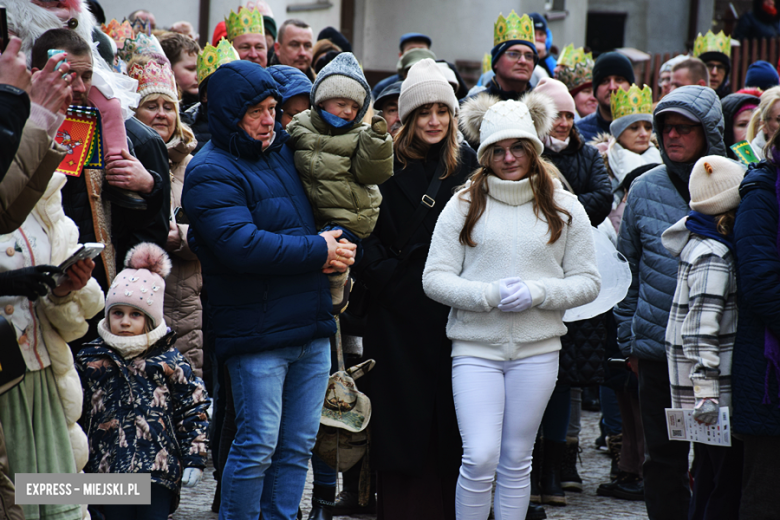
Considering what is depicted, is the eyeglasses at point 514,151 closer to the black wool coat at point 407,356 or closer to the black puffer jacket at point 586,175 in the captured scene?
the black wool coat at point 407,356

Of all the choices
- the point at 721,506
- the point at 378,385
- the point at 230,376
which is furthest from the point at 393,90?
the point at 721,506

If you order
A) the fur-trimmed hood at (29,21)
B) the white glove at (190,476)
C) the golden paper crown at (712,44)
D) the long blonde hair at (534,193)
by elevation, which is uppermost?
the golden paper crown at (712,44)

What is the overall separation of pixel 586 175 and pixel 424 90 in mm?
1476

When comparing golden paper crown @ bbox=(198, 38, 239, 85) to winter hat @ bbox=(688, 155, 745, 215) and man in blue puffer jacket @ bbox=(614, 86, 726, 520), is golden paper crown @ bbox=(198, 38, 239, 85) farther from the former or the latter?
winter hat @ bbox=(688, 155, 745, 215)

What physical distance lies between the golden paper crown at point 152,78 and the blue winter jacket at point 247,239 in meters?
1.58

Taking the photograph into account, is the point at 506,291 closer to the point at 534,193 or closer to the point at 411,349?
the point at 534,193

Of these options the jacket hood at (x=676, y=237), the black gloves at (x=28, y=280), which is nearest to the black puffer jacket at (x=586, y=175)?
the jacket hood at (x=676, y=237)

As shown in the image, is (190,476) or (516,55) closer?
(190,476)

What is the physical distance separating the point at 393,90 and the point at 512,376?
2.50m

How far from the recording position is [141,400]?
13.2 feet

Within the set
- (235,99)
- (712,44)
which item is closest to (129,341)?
(235,99)

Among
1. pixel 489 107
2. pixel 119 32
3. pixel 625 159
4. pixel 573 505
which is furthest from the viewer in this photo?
pixel 119 32

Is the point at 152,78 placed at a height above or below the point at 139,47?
below

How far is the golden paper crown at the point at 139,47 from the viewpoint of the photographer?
18.8ft
